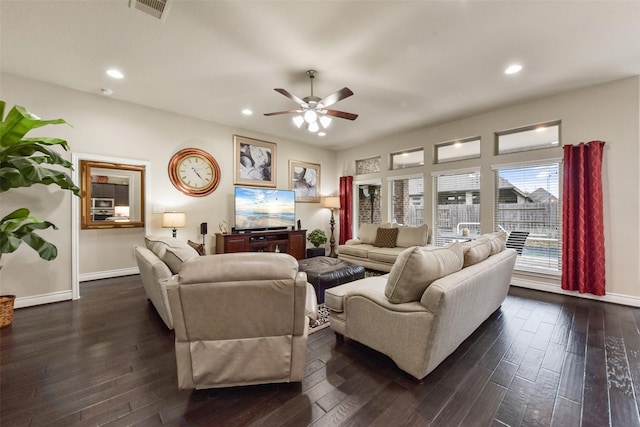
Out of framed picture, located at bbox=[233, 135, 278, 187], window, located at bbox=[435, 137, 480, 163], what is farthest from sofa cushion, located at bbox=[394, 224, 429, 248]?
framed picture, located at bbox=[233, 135, 278, 187]

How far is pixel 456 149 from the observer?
4.92m

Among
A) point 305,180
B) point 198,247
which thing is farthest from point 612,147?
point 198,247

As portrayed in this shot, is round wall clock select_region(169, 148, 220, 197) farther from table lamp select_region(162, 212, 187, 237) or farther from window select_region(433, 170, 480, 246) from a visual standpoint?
window select_region(433, 170, 480, 246)

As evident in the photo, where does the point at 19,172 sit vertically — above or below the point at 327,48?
below

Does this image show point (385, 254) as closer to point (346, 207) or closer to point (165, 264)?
point (346, 207)

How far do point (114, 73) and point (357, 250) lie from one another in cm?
456

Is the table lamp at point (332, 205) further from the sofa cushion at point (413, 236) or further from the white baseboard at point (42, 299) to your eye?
the white baseboard at point (42, 299)

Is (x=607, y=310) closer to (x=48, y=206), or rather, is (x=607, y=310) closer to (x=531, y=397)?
(x=531, y=397)

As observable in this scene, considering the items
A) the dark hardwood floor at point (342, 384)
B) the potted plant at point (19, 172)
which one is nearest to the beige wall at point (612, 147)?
the dark hardwood floor at point (342, 384)

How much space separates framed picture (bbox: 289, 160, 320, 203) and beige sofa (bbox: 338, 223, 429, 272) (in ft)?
6.02

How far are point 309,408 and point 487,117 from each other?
504 centimetres

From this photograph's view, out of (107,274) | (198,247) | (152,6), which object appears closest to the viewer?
(152,6)

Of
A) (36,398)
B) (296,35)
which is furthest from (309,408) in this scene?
(296,35)

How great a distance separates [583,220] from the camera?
11.1 feet
